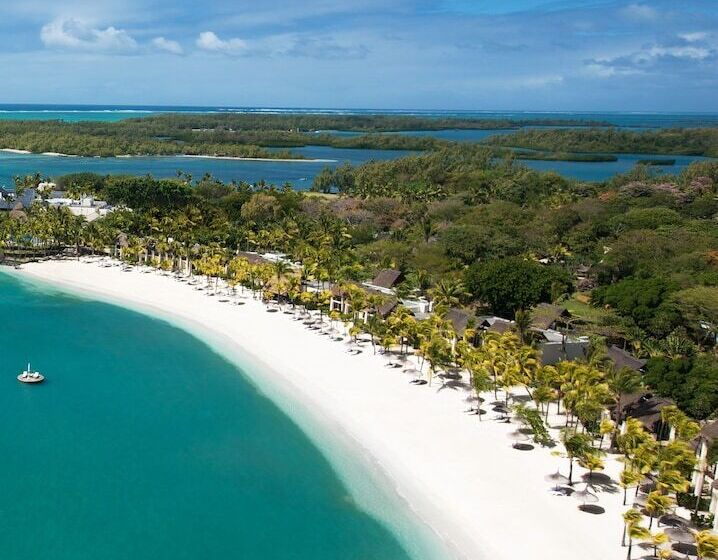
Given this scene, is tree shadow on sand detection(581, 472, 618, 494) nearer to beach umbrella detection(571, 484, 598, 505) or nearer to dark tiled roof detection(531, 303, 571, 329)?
beach umbrella detection(571, 484, 598, 505)

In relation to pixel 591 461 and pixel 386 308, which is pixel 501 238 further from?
pixel 591 461

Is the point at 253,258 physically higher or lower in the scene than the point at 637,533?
higher

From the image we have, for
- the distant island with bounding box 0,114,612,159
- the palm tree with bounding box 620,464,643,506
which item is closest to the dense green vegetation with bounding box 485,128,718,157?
the distant island with bounding box 0,114,612,159

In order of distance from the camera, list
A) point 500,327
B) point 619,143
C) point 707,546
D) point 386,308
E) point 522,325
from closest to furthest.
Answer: point 707,546 → point 522,325 → point 500,327 → point 386,308 → point 619,143

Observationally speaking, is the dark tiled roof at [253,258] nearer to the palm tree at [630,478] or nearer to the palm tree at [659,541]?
the palm tree at [630,478]

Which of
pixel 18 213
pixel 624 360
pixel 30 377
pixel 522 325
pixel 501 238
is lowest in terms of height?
pixel 30 377

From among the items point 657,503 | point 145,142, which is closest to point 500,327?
point 657,503

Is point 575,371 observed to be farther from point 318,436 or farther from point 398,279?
point 398,279
